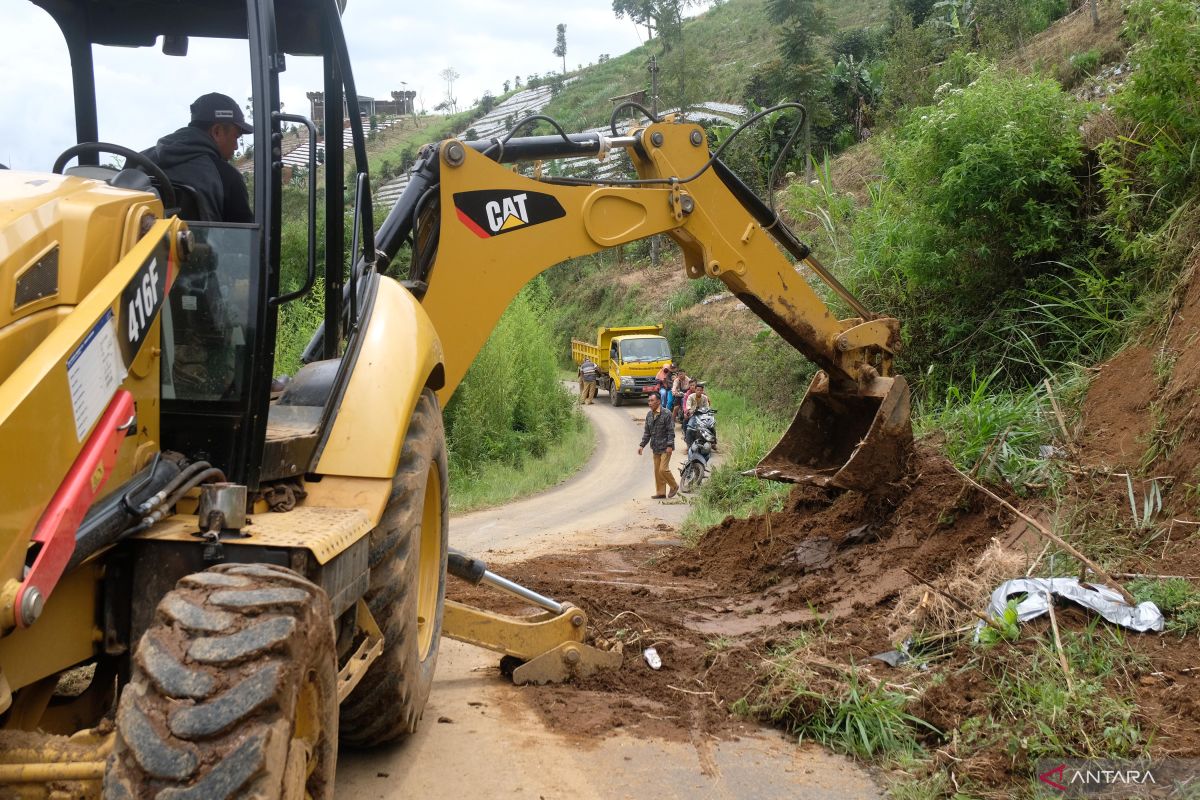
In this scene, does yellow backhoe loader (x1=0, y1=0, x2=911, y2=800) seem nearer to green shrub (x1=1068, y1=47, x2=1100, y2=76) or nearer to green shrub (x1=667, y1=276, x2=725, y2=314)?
green shrub (x1=1068, y1=47, x2=1100, y2=76)

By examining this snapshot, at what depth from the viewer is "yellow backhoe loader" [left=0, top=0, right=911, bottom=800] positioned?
263 centimetres

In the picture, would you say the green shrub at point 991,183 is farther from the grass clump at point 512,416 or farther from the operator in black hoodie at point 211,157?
the operator in black hoodie at point 211,157

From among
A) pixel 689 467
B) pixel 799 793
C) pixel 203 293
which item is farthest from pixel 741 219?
pixel 689 467

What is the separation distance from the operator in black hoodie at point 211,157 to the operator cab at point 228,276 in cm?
8

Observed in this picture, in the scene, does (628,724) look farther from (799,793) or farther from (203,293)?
(203,293)

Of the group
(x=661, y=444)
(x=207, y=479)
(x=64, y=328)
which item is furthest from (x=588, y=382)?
(x=64, y=328)

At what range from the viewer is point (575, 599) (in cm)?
773

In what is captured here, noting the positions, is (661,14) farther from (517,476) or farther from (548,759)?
(548,759)

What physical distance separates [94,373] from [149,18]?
2.02 meters

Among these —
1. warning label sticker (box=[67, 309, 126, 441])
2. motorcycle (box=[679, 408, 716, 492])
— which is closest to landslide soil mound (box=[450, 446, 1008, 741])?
warning label sticker (box=[67, 309, 126, 441])

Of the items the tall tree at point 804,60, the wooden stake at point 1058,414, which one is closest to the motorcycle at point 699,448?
the wooden stake at point 1058,414

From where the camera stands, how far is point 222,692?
2604 mm

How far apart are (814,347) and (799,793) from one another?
4442mm

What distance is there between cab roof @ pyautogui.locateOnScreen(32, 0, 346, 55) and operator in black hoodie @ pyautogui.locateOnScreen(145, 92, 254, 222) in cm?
42
